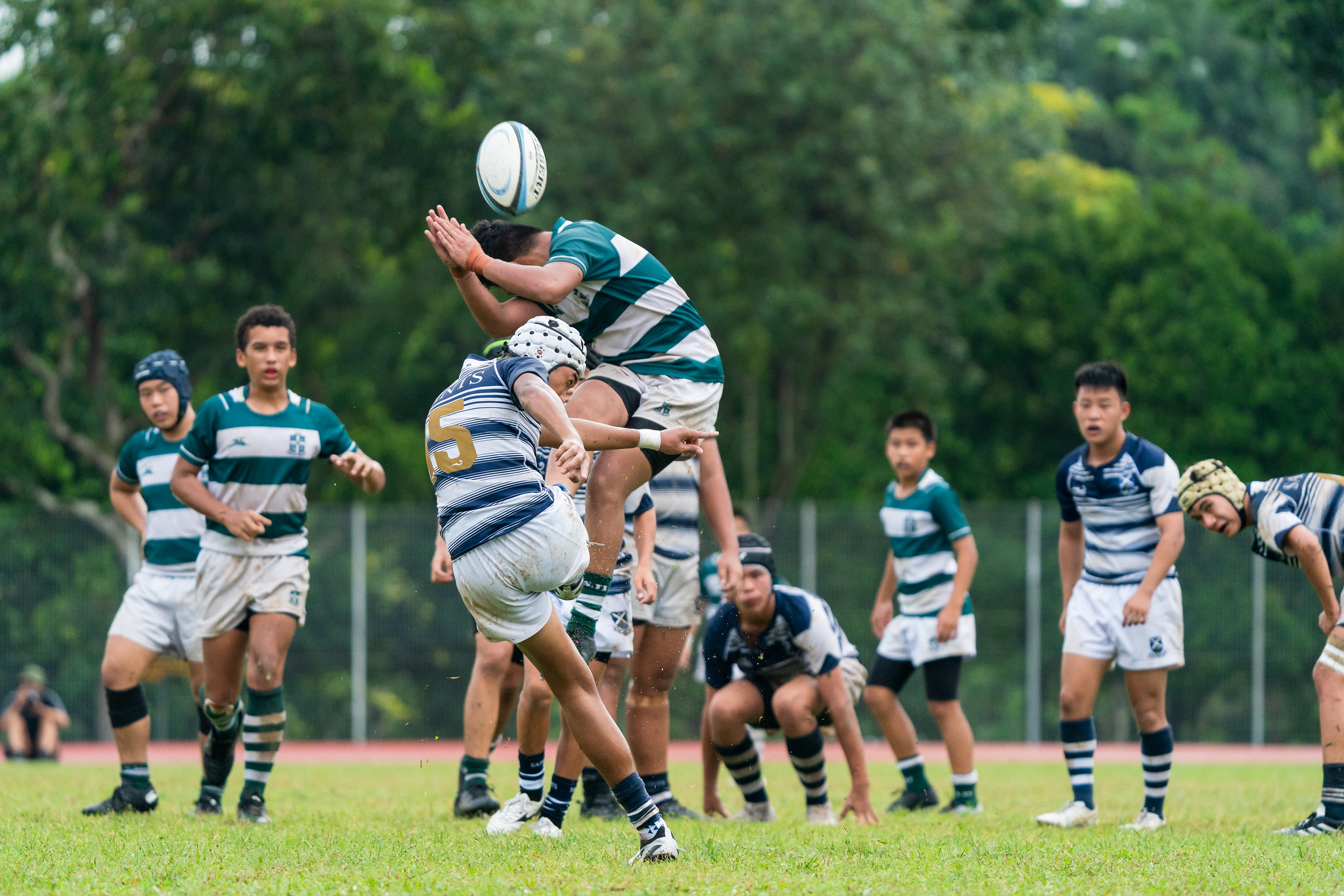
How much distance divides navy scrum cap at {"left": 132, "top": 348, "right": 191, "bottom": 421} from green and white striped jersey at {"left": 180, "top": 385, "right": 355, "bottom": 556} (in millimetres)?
641

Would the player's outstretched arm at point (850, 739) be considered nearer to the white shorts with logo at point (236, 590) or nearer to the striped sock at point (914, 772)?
the striped sock at point (914, 772)

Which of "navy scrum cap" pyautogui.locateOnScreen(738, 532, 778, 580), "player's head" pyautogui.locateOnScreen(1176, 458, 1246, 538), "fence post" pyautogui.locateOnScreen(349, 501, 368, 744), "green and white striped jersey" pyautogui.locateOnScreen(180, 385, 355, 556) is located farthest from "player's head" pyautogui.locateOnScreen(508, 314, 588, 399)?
"fence post" pyautogui.locateOnScreen(349, 501, 368, 744)

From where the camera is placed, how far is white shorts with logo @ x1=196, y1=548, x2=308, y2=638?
295 inches

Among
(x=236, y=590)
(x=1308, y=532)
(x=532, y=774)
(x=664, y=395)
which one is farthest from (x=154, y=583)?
(x=1308, y=532)

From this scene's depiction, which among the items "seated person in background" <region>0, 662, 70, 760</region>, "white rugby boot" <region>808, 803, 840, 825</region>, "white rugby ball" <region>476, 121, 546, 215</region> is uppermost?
"white rugby ball" <region>476, 121, 546, 215</region>

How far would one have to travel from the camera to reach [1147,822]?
7.59m

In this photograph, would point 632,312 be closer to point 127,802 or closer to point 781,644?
point 781,644

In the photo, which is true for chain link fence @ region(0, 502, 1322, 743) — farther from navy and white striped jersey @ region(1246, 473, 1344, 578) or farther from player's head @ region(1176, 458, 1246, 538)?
player's head @ region(1176, 458, 1246, 538)

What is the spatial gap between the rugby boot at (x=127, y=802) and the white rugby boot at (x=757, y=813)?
301 cm

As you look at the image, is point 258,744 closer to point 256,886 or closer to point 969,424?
point 256,886

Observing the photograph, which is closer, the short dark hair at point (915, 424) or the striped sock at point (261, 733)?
the striped sock at point (261, 733)

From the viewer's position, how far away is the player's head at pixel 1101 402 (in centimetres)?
784

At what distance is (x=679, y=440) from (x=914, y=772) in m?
4.28

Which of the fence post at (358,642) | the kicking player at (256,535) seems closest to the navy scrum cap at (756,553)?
the kicking player at (256,535)
